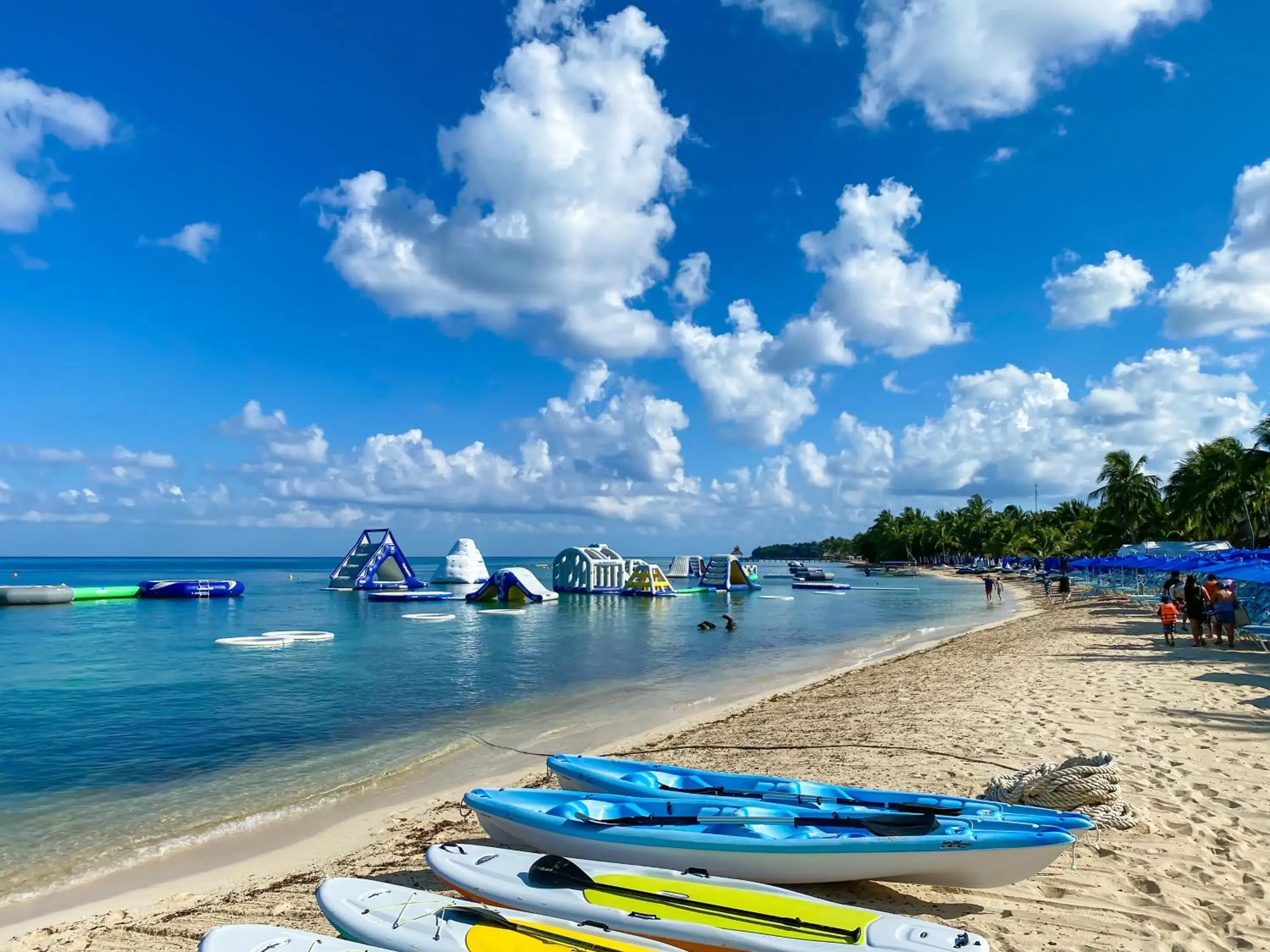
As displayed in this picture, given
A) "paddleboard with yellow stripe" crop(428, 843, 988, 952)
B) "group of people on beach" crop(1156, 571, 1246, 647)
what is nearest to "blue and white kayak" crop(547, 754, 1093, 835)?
"paddleboard with yellow stripe" crop(428, 843, 988, 952)

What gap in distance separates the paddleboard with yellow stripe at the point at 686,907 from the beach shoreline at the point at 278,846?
349cm

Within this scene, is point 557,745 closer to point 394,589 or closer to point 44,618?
point 44,618

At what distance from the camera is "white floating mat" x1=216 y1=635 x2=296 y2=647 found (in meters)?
31.3

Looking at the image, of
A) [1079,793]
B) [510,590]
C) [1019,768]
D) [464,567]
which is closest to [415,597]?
[510,590]

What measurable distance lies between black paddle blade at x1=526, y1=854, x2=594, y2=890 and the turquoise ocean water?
6.14 meters

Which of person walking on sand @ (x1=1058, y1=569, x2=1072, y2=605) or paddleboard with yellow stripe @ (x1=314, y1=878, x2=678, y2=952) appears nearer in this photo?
paddleboard with yellow stripe @ (x1=314, y1=878, x2=678, y2=952)

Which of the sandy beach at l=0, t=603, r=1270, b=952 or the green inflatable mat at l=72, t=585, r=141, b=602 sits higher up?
the sandy beach at l=0, t=603, r=1270, b=952

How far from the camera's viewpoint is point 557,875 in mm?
5871

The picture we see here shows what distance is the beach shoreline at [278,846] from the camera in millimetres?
7680

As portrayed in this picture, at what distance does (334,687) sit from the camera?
68.2 ft

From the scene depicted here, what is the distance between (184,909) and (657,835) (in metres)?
4.67

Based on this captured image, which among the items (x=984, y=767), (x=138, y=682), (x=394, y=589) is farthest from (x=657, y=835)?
(x=394, y=589)

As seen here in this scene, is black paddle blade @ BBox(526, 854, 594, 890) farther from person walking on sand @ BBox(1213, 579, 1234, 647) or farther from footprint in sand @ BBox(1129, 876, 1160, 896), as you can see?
person walking on sand @ BBox(1213, 579, 1234, 647)

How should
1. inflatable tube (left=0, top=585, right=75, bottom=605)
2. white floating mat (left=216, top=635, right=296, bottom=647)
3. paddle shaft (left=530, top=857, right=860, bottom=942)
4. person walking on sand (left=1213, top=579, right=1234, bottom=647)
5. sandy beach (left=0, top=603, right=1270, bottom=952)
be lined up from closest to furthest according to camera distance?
Result: paddle shaft (left=530, top=857, right=860, bottom=942), sandy beach (left=0, top=603, right=1270, bottom=952), person walking on sand (left=1213, top=579, right=1234, bottom=647), white floating mat (left=216, top=635, right=296, bottom=647), inflatable tube (left=0, top=585, right=75, bottom=605)
